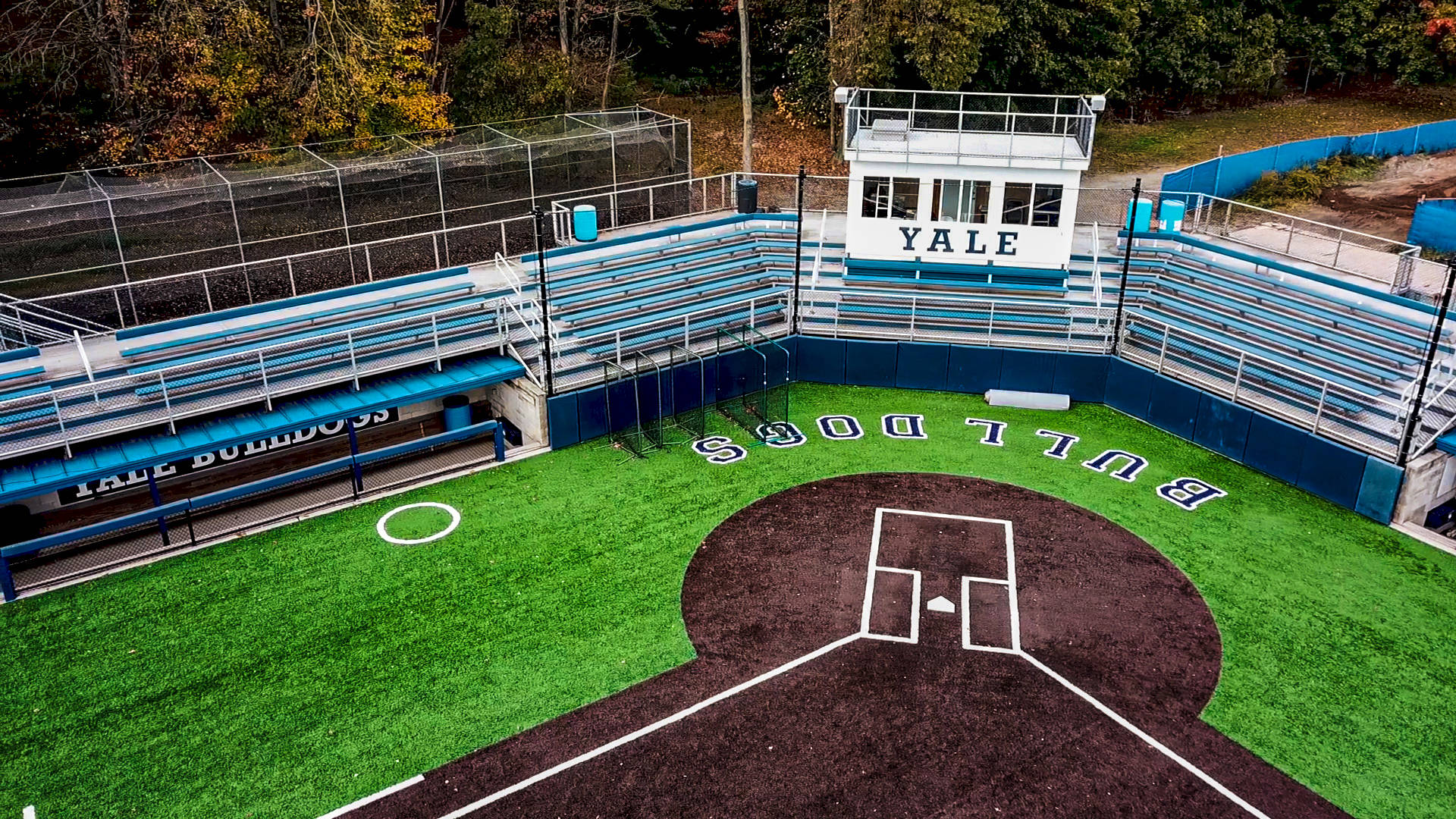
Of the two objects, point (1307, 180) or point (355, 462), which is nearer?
point (355, 462)

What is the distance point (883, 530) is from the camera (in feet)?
58.5

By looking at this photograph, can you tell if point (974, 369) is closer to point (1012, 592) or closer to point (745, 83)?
point (1012, 592)

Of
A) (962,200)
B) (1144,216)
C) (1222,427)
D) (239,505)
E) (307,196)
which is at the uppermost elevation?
(307,196)

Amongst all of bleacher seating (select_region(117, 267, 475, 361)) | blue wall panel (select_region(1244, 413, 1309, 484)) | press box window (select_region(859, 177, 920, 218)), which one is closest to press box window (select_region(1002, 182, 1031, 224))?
press box window (select_region(859, 177, 920, 218))

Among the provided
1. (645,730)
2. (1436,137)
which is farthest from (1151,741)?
(1436,137)

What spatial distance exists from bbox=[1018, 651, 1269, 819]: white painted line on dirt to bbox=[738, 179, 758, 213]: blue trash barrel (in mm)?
16082

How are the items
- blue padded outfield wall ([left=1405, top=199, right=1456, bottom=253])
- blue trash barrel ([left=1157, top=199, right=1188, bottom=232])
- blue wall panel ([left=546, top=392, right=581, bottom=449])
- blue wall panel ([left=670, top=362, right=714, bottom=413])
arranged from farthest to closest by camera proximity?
blue padded outfield wall ([left=1405, top=199, right=1456, bottom=253]) < blue trash barrel ([left=1157, top=199, right=1188, bottom=232]) < blue wall panel ([left=670, top=362, right=714, bottom=413]) < blue wall panel ([left=546, top=392, right=581, bottom=449])

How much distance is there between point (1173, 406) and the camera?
21.4 m

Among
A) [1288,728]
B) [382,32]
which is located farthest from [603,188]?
[1288,728]

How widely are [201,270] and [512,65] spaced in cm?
1541

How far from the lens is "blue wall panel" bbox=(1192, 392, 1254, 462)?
2009 cm

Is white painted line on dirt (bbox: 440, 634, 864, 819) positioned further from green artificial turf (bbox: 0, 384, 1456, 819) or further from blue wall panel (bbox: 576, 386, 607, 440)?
blue wall panel (bbox: 576, 386, 607, 440)

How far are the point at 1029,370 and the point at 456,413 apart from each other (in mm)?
12257

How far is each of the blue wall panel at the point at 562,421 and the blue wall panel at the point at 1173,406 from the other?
11.9 m
